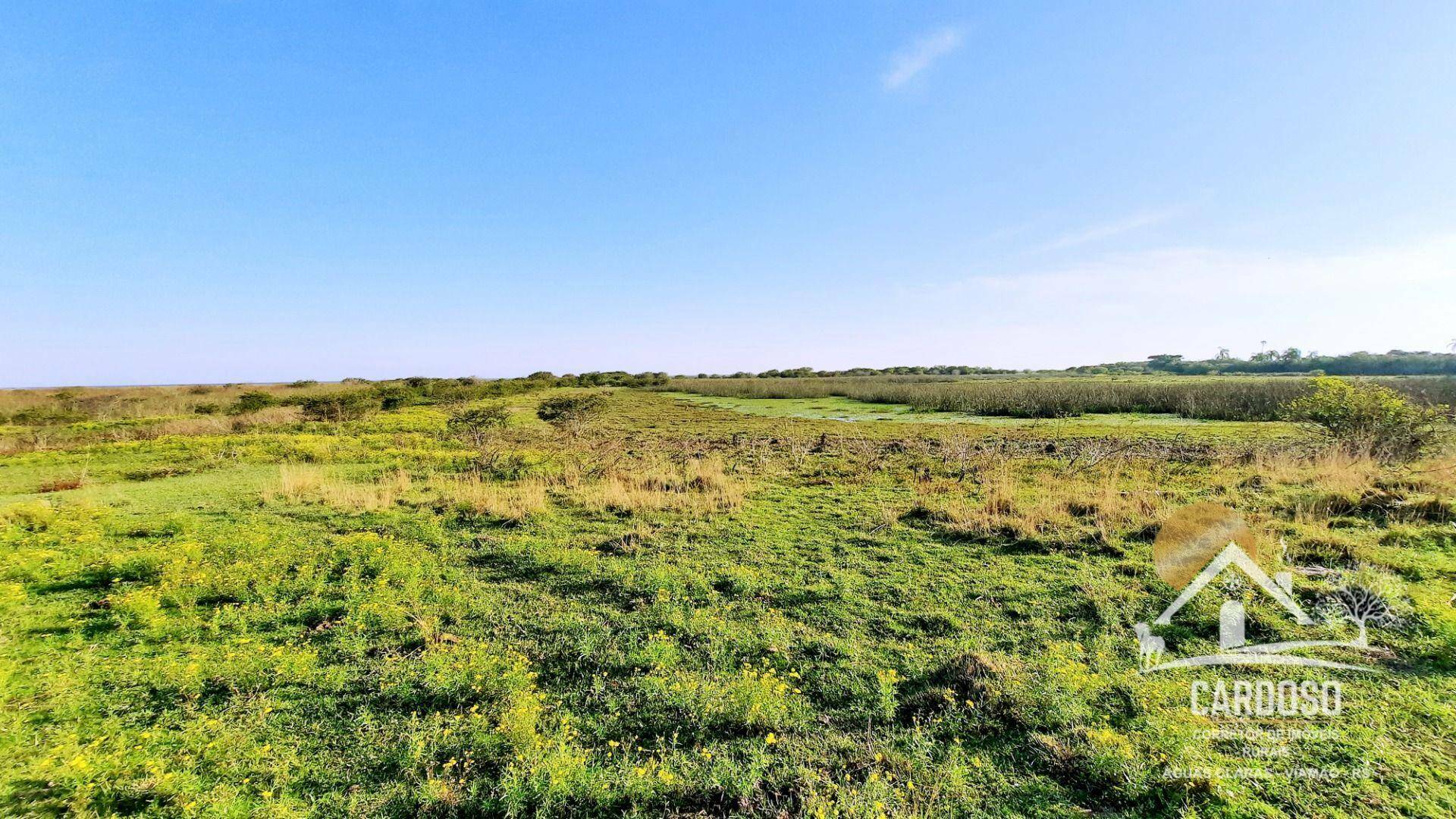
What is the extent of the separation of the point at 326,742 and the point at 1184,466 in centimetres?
1889

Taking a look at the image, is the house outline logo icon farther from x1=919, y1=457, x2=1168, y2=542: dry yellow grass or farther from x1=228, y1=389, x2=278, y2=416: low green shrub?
x1=228, y1=389, x2=278, y2=416: low green shrub

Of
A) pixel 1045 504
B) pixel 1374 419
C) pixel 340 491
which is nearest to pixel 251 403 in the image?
pixel 340 491

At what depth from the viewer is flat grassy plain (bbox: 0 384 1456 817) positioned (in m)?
3.32

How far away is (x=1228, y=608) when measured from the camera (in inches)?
224

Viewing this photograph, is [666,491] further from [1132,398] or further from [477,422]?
[1132,398]

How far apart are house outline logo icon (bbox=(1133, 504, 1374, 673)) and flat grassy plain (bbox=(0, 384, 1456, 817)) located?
0.17 meters

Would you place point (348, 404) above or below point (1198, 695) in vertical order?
above

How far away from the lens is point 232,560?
7234mm

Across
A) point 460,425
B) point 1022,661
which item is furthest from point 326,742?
point 460,425

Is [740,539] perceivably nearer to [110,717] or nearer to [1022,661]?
[1022,661]

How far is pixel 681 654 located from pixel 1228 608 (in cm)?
625

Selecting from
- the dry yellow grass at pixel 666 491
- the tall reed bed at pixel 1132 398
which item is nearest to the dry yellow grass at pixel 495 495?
the dry yellow grass at pixel 666 491

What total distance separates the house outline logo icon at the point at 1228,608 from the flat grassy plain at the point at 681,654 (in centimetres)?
17

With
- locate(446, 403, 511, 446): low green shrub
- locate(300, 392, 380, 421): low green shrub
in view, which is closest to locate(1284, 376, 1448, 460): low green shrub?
locate(446, 403, 511, 446): low green shrub
